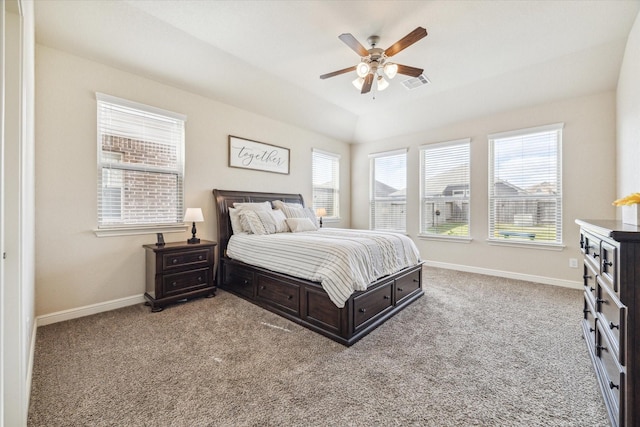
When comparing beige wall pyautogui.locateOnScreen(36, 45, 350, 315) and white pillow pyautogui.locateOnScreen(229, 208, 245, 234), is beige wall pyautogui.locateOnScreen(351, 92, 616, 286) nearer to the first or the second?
white pillow pyautogui.locateOnScreen(229, 208, 245, 234)

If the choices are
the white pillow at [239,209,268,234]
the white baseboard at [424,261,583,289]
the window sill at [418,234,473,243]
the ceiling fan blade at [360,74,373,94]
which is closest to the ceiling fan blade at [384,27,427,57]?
the ceiling fan blade at [360,74,373,94]

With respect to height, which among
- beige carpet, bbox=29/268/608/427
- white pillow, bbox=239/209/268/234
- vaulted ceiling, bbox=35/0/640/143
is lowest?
beige carpet, bbox=29/268/608/427

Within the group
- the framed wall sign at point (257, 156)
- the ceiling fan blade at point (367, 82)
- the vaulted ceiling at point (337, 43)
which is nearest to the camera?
the vaulted ceiling at point (337, 43)

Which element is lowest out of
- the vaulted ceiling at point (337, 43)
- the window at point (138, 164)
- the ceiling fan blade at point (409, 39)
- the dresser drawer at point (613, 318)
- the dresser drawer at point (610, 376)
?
the dresser drawer at point (610, 376)

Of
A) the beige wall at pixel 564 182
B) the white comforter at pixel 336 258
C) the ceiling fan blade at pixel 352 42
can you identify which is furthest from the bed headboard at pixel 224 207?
the beige wall at pixel 564 182

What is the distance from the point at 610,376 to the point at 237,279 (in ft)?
11.3

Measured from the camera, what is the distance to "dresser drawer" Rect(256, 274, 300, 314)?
282 cm

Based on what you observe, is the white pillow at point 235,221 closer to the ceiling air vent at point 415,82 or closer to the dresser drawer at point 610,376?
the ceiling air vent at point 415,82

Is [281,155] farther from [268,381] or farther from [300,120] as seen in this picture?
[268,381]

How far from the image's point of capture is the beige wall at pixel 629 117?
2619 millimetres

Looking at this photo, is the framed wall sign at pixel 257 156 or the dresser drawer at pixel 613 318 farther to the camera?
the framed wall sign at pixel 257 156

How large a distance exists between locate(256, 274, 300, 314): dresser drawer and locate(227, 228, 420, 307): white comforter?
6.4 inches


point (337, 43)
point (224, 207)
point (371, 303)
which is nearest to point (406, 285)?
point (371, 303)

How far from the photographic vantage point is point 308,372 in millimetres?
1955
